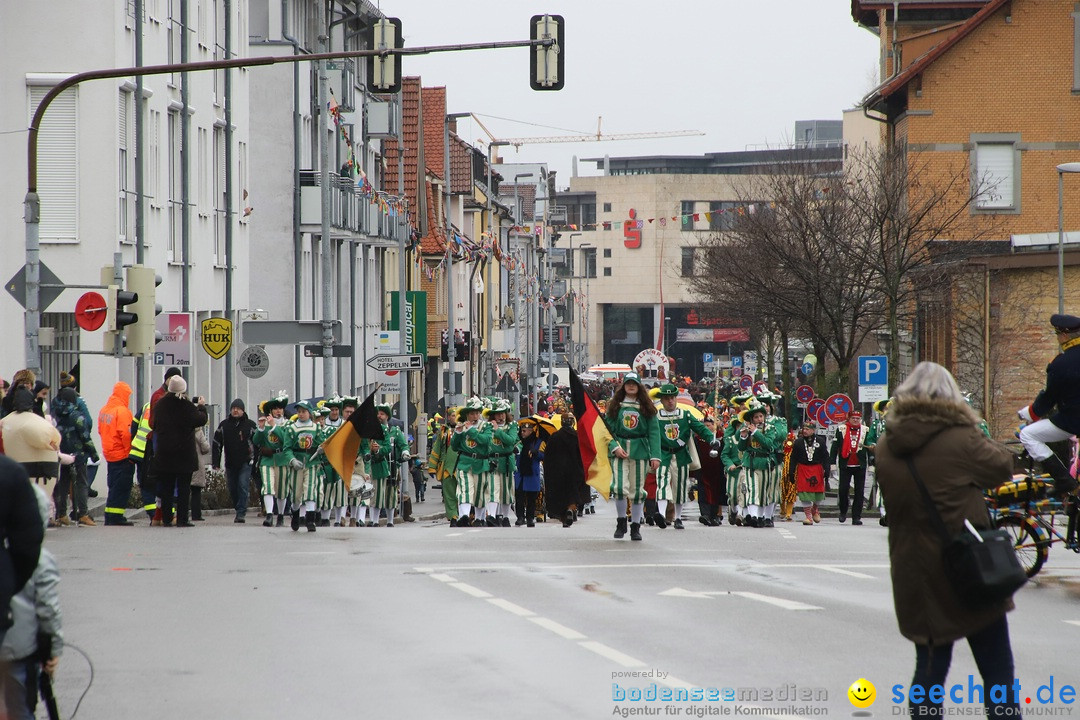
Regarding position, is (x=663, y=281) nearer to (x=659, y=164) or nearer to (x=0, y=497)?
(x=659, y=164)

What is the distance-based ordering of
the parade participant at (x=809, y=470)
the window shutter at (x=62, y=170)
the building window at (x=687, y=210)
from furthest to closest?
the building window at (x=687, y=210)
the window shutter at (x=62, y=170)
the parade participant at (x=809, y=470)

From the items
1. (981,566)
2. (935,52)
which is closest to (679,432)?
(981,566)

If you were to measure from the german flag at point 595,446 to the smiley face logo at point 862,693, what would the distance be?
32.3 ft

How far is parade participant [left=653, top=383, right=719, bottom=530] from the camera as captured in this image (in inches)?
795

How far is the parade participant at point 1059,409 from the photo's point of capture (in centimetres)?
1198

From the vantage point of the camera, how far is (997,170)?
51500mm

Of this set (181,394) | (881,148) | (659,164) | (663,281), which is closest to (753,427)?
(181,394)

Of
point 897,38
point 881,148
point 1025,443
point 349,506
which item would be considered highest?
point 897,38

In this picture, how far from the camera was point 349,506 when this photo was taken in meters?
24.9

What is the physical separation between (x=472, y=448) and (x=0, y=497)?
1714cm

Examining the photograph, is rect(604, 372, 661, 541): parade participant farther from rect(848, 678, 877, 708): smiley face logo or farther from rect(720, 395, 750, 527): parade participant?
rect(848, 678, 877, 708): smiley face logo

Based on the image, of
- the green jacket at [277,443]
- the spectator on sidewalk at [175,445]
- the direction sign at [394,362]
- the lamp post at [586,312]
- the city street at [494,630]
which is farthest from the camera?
the lamp post at [586,312]

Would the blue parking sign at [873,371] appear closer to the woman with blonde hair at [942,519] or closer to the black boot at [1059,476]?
the black boot at [1059,476]

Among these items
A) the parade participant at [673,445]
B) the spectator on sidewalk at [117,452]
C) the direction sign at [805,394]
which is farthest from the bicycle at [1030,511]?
the direction sign at [805,394]
